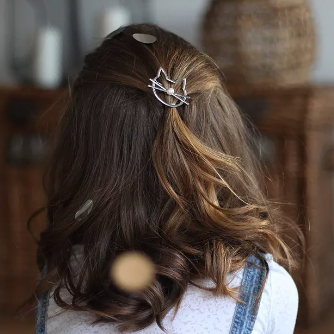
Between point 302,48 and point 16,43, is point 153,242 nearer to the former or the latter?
point 302,48

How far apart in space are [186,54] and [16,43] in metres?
1.41

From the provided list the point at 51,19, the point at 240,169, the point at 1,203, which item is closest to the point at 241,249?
the point at 240,169

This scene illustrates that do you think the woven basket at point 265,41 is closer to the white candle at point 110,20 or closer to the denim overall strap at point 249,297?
the white candle at point 110,20

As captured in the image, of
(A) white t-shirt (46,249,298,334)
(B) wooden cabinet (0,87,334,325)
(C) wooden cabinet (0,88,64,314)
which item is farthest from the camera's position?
(C) wooden cabinet (0,88,64,314)

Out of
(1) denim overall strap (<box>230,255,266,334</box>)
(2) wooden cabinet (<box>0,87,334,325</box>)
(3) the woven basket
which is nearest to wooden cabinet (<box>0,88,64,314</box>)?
(2) wooden cabinet (<box>0,87,334,325</box>)

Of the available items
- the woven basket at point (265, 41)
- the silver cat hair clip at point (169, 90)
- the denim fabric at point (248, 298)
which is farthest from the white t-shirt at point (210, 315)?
the woven basket at point (265, 41)

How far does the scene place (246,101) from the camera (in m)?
1.54

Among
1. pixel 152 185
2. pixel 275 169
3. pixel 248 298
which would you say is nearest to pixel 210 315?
pixel 248 298

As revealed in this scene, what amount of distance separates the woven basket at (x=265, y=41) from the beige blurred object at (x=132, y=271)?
0.83m

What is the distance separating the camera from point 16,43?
85.0 inches

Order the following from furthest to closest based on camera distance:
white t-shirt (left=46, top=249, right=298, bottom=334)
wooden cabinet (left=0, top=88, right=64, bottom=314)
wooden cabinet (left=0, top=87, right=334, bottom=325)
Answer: wooden cabinet (left=0, top=88, right=64, bottom=314), wooden cabinet (left=0, top=87, right=334, bottom=325), white t-shirt (left=46, top=249, right=298, bottom=334)

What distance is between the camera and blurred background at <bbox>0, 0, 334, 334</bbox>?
1534 millimetres

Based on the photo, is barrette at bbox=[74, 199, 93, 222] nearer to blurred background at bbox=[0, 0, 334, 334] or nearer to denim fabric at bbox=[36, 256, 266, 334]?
denim fabric at bbox=[36, 256, 266, 334]

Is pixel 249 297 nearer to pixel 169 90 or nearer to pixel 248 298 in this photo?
pixel 248 298
